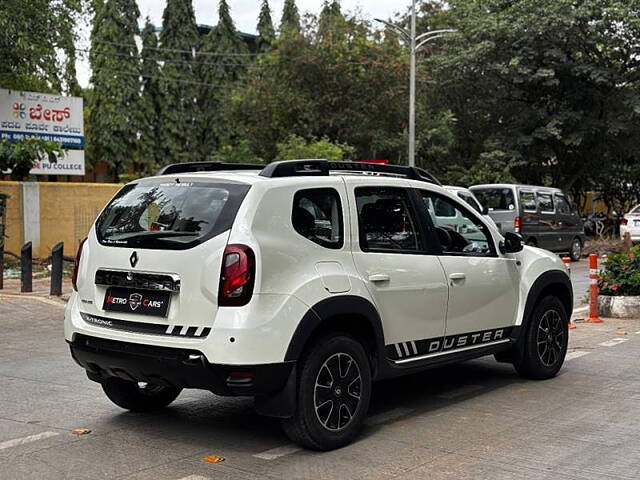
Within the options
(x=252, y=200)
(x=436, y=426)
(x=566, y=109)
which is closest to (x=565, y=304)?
(x=436, y=426)

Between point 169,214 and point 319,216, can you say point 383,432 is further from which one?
point 169,214

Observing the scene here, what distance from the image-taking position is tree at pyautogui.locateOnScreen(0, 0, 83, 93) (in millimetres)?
19250

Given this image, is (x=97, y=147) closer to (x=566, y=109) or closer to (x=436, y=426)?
(x=566, y=109)

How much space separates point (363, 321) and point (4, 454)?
2482mm

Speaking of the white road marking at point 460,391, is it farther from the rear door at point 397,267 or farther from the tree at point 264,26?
the tree at point 264,26

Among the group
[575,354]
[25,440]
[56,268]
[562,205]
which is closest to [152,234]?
[25,440]

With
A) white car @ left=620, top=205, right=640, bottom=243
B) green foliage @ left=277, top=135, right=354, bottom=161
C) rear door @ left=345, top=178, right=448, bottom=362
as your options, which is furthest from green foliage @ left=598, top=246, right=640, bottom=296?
white car @ left=620, top=205, right=640, bottom=243

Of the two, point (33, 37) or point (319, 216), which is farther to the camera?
point (33, 37)

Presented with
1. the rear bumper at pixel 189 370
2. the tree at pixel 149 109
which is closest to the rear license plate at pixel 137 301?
the rear bumper at pixel 189 370

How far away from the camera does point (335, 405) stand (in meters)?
5.45

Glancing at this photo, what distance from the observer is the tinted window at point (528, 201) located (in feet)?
67.8

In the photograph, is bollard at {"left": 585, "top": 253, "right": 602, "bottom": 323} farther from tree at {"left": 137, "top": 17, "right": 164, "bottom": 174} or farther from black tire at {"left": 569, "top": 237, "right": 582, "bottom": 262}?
tree at {"left": 137, "top": 17, "right": 164, "bottom": 174}

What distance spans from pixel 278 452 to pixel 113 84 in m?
43.4

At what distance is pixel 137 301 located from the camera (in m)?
5.43
